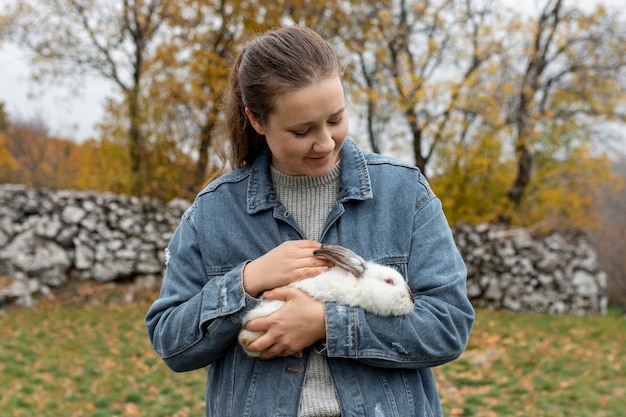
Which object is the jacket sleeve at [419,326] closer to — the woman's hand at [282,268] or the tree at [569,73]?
the woman's hand at [282,268]

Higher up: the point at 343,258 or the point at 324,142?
the point at 324,142

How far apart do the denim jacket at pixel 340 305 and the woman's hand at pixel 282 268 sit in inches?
1.4

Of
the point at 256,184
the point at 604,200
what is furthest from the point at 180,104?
the point at 604,200

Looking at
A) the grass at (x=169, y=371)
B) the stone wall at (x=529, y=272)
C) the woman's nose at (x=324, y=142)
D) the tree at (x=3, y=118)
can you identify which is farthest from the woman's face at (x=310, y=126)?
the tree at (x=3, y=118)

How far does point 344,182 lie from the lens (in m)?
1.61

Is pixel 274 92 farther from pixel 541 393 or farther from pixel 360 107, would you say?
pixel 360 107

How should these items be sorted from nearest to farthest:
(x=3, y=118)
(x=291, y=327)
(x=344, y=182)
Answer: (x=291, y=327) → (x=344, y=182) → (x=3, y=118)

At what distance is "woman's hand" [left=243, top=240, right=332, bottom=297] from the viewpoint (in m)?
1.45

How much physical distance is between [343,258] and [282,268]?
6.3 inches

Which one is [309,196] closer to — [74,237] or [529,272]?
[74,237]

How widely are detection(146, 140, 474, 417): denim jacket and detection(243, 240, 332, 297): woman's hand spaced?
35mm

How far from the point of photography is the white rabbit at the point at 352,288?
4.65 ft

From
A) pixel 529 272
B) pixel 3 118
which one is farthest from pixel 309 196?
pixel 3 118

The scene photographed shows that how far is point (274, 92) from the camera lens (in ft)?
4.84
